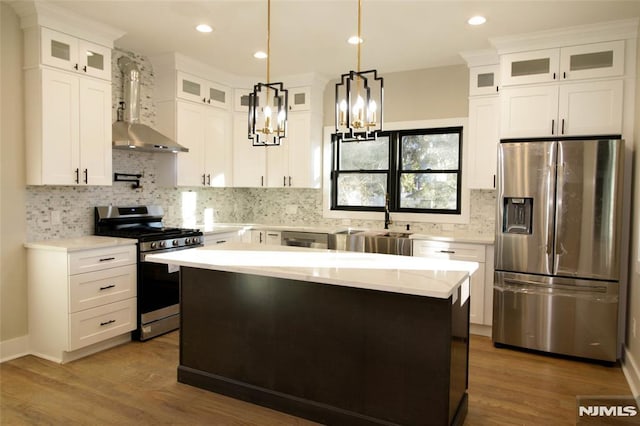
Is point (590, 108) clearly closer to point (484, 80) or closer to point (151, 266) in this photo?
point (484, 80)

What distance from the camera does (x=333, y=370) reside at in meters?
2.58

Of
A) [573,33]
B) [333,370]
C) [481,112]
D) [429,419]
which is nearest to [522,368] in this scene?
[429,419]

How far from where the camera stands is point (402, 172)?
17.1ft

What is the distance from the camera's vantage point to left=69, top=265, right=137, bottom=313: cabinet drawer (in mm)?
3473

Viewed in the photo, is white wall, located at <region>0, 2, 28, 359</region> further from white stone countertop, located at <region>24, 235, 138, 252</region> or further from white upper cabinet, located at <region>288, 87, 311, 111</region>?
white upper cabinet, located at <region>288, 87, 311, 111</region>

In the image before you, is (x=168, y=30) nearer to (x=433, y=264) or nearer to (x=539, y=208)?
(x=433, y=264)

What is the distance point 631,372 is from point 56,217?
4873 millimetres

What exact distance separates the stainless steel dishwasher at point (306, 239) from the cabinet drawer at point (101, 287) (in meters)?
1.80

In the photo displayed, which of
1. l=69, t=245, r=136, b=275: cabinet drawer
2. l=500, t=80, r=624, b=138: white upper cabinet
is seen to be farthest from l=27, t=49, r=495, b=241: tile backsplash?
l=500, t=80, r=624, b=138: white upper cabinet

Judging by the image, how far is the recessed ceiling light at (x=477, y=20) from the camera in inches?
141

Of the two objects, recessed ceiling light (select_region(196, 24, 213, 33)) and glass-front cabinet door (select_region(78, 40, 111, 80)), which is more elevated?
recessed ceiling light (select_region(196, 24, 213, 33))

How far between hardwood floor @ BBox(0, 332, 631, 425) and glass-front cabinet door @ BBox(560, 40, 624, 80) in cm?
248

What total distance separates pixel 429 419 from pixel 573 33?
3.47m

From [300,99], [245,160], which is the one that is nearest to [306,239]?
[245,160]
